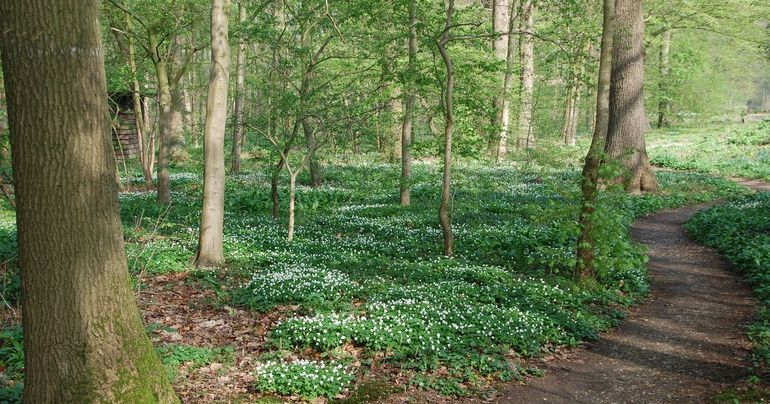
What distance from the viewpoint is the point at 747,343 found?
24.6 ft

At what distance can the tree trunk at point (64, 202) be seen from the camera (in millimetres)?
3793

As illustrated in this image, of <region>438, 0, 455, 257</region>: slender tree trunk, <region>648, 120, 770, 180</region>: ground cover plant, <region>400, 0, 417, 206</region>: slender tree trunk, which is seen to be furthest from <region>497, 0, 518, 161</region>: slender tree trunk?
<region>438, 0, 455, 257</region>: slender tree trunk

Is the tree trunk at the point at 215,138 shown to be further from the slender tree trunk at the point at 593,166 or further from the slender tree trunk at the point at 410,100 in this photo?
the slender tree trunk at the point at 593,166

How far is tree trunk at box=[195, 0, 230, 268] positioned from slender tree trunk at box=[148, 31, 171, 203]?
19.5 ft

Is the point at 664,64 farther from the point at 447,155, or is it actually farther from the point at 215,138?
the point at 215,138

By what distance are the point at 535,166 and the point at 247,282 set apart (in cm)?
2007

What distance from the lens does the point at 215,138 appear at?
9320 millimetres

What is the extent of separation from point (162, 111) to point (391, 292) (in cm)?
1056

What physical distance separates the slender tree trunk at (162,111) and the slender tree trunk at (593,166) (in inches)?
429

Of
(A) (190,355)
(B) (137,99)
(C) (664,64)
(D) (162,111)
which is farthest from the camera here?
(C) (664,64)

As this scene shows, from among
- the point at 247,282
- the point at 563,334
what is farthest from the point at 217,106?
the point at 563,334

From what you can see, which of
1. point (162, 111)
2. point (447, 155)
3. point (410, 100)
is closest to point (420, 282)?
point (447, 155)

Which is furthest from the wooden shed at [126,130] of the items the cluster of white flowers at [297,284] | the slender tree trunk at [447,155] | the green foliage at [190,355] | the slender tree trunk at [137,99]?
the green foliage at [190,355]

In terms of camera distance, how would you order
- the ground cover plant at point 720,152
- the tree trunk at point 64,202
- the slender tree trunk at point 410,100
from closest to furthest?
1. the tree trunk at point 64,202
2. the slender tree trunk at point 410,100
3. the ground cover plant at point 720,152
